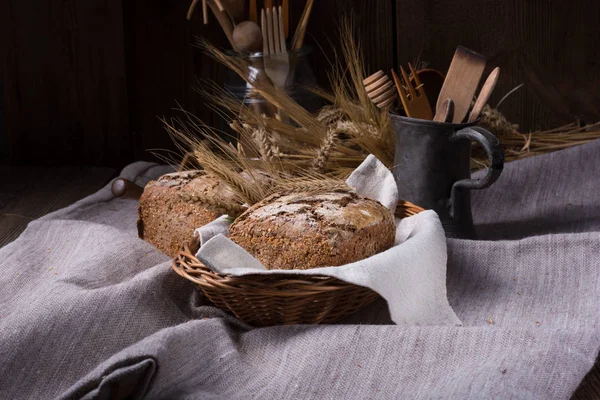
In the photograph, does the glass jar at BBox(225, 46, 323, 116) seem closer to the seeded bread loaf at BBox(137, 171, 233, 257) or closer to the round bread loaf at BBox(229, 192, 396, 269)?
the seeded bread loaf at BBox(137, 171, 233, 257)

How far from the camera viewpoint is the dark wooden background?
6.59ft

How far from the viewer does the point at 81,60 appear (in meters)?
2.17

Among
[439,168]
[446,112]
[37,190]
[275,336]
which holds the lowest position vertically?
[37,190]

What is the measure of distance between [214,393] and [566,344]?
46cm

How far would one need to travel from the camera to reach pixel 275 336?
1122 millimetres

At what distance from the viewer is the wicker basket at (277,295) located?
1.09 metres

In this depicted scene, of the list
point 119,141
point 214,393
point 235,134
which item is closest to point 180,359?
point 214,393

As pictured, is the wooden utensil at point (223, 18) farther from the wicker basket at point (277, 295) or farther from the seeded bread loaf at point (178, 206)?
the wicker basket at point (277, 295)

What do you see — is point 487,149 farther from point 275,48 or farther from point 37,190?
point 37,190

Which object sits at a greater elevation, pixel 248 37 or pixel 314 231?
pixel 248 37

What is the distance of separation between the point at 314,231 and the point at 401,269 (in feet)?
0.44

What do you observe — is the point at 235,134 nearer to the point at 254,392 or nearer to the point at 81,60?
the point at 81,60

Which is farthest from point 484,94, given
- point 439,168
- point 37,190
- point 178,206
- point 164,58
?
point 37,190

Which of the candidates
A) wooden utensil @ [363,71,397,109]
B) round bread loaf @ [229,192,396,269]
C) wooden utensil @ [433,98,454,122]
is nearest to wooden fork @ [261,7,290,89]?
wooden utensil @ [363,71,397,109]
